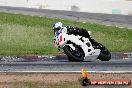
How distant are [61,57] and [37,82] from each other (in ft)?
15.3

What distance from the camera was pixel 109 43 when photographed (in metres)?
23.1

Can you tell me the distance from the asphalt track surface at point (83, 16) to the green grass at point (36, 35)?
203 cm

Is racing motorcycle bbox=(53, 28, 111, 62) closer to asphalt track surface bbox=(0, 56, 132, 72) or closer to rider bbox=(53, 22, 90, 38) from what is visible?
rider bbox=(53, 22, 90, 38)

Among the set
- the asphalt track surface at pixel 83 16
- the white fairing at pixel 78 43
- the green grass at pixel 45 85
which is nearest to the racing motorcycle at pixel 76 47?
the white fairing at pixel 78 43

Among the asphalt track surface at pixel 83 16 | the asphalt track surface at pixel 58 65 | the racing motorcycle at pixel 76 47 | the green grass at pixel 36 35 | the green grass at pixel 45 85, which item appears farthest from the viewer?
the asphalt track surface at pixel 83 16

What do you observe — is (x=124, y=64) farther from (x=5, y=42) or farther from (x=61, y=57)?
(x=5, y=42)

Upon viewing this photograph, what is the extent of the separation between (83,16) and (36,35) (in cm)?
1029

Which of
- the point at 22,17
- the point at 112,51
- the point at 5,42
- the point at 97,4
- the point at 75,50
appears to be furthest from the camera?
the point at 97,4

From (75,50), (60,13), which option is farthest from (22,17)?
(75,50)

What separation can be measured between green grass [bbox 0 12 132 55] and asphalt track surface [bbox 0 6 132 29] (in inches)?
79.8

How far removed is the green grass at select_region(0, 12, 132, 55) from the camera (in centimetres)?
2079

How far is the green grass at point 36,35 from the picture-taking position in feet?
68.2

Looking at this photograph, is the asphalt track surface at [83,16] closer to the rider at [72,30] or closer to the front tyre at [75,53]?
the rider at [72,30]

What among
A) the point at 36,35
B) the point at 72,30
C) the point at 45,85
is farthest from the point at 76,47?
the point at 36,35
